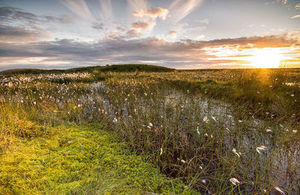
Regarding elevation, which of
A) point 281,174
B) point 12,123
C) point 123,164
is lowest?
point 281,174

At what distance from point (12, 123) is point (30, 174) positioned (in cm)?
200

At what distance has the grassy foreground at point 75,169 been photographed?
229 centimetres

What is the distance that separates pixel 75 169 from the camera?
281cm

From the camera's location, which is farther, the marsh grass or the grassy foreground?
the marsh grass

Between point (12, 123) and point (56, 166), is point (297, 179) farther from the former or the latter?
point (12, 123)

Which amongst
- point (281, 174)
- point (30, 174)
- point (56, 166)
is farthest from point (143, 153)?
point (281, 174)

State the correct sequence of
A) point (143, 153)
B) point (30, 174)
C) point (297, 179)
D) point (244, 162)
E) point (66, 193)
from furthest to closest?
point (143, 153) < point (244, 162) < point (297, 179) < point (30, 174) < point (66, 193)

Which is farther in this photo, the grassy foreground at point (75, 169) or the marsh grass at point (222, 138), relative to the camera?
the marsh grass at point (222, 138)

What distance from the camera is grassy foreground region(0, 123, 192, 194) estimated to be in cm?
229

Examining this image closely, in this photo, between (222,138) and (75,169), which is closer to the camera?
(75,169)

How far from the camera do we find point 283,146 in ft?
11.9

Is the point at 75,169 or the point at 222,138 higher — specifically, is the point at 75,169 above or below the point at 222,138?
below

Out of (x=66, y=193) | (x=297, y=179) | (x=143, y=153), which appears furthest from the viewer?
(x=143, y=153)

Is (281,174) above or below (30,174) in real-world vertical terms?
below
